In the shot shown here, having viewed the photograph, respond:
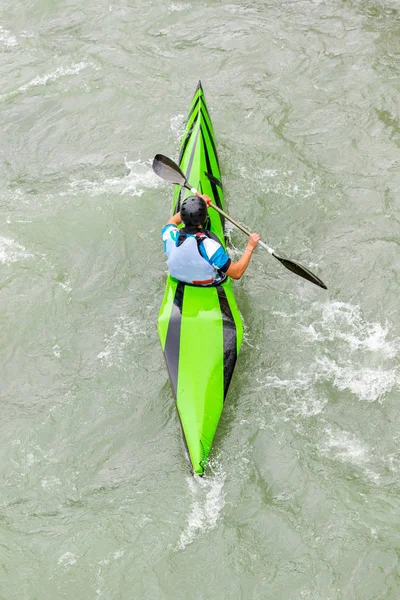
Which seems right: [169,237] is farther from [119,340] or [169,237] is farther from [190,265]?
[119,340]

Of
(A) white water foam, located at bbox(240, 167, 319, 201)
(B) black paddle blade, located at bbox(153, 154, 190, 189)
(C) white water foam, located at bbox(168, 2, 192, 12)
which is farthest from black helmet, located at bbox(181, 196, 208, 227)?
(C) white water foam, located at bbox(168, 2, 192, 12)

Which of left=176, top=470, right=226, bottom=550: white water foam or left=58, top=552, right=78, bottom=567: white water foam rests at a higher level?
left=176, top=470, right=226, bottom=550: white water foam

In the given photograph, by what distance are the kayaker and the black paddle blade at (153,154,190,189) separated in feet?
2.54

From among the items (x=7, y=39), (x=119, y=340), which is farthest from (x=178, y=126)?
(x=7, y=39)

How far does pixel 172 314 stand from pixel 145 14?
5455 mm

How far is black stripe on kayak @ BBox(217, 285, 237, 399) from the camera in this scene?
14.3 feet

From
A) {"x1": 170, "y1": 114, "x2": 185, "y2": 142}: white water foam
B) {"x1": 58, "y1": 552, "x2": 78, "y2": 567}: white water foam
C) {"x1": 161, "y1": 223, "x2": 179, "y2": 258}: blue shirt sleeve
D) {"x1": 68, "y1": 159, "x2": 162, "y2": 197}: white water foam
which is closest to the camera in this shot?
{"x1": 58, "y1": 552, "x2": 78, "y2": 567}: white water foam

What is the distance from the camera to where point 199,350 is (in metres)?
4.38

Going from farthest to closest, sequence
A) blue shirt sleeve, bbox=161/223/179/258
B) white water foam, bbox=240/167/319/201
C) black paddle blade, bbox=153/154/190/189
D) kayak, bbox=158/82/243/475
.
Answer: white water foam, bbox=240/167/319/201
black paddle blade, bbox=153/154/190/189
blue shirt sleeve, bbox=161/223/179/258
kayak, bbox=158/82/243/475

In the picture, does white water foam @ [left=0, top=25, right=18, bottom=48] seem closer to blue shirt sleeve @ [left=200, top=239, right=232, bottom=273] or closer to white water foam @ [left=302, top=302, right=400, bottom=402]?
blue shirt sleeve @ [left=200, top=239, right=232, bottom=273]

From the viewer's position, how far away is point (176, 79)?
7.41 meters

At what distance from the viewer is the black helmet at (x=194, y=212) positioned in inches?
176

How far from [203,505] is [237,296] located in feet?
5.96

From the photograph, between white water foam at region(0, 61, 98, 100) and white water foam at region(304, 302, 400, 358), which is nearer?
white water foam at region(304, 302, 400, 358)
